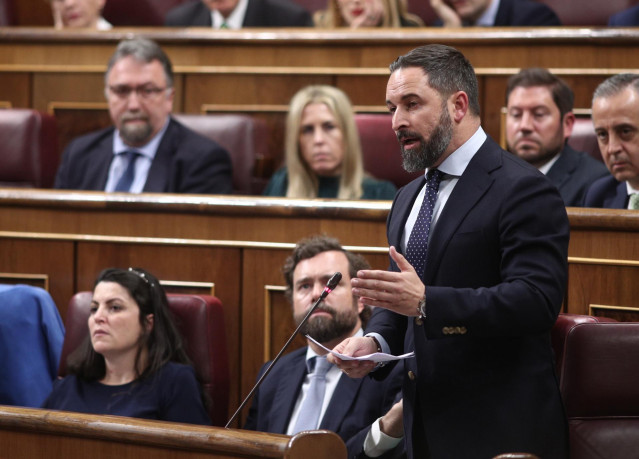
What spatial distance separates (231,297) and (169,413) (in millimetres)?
184

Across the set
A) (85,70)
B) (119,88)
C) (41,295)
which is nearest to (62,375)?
(41,295)

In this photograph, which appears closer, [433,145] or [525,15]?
[433,145]

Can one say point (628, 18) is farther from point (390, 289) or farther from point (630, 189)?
point (390, 289)

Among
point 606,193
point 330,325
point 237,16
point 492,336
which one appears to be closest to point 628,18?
point 606,193

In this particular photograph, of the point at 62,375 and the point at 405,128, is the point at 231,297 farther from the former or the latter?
the point at 405,128

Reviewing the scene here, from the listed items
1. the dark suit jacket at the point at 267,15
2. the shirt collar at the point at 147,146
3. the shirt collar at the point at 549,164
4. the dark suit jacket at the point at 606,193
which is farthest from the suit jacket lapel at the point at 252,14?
the dark suit jacket at the point at 606,193

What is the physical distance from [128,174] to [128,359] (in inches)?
18.3

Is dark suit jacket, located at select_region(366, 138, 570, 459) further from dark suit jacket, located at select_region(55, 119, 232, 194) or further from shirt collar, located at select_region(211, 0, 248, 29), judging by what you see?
shirt collar, located at select_region(211, 0, 248, 29)

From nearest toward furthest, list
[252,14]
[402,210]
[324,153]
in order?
[402,210] < [324,153] < [252,14]

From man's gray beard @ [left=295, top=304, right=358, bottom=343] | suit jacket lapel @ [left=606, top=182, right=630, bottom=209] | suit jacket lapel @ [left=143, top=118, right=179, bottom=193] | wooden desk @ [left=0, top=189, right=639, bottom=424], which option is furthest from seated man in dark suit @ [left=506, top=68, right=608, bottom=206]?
suit jacket lapel @ [left=143, top=118, right=179, bottom=193]

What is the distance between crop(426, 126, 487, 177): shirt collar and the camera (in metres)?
0.80

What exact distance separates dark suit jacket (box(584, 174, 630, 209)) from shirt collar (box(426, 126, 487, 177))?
46 cm

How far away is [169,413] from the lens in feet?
3.61

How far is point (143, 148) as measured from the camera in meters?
1.55
